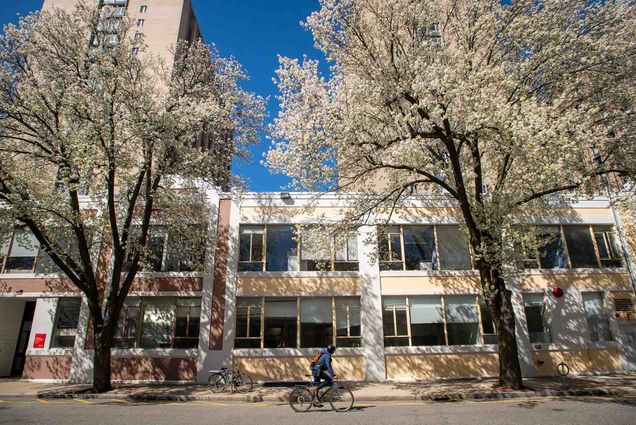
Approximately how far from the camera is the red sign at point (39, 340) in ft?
59.5

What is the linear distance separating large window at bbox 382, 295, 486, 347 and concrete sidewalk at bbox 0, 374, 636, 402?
2.02 m

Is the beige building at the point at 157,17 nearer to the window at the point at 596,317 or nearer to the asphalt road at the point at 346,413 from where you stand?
the asphalt road at the point at 346,413

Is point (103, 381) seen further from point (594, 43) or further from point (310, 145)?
point (594, 43)

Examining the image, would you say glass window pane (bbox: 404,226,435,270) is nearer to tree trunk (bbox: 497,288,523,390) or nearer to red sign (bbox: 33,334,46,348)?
tree trunk (bbox: 497,288,523,390)

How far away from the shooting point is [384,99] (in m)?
13.0

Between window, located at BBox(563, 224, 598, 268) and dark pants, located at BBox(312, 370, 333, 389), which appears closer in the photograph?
dark pants, located at BBox(312, 370, 333, 389)

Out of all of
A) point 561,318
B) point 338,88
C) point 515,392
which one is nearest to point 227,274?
point 338,88

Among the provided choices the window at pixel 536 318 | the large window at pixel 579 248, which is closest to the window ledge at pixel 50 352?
the window at pixel 536 318

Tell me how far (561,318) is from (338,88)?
15051 millimetres

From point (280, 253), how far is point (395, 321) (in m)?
6.41

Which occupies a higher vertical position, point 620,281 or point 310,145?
point 310,145

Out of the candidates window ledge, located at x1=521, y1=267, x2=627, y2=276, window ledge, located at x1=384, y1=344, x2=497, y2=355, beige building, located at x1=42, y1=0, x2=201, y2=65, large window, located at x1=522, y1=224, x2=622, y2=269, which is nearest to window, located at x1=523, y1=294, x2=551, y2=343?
window ledge, located at x1=521, y1=267, x2=627, y2=276

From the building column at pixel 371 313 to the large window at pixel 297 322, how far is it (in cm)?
41

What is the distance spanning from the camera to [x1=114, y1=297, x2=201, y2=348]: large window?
1789cm
